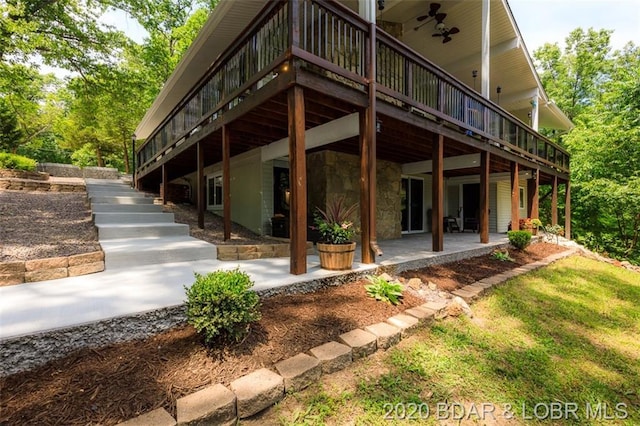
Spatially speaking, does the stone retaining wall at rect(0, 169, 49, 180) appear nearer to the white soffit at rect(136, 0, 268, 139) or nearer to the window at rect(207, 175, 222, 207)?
the white soffit at rect(136, 0, 268, 139)

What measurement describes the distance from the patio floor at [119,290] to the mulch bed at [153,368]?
25 cm

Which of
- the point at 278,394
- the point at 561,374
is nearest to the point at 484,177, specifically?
the point at 561,374

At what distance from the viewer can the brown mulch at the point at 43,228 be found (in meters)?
3.75

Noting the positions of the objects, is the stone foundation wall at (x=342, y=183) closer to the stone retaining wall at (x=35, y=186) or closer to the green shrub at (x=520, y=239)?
the green shrub at (x=520, y=239)

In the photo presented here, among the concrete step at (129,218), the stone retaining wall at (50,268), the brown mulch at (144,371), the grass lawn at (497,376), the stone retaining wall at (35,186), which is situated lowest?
the grass lawn at (497,376)

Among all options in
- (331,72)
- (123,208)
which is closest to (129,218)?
(123,208)

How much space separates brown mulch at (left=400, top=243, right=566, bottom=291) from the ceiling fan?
627 cm

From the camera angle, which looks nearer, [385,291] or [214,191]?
[385,291]

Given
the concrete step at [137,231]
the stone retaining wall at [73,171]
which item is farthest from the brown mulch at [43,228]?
the stone retaining wall at [73,171]

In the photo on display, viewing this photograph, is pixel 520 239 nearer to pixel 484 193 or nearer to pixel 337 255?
pixel 484 193

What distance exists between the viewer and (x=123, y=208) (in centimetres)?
635

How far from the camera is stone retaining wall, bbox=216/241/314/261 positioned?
4.47 meters

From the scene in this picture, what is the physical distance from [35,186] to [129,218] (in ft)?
19.6

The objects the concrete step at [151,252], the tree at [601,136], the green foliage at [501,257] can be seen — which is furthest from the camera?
the tree at [601,136]
